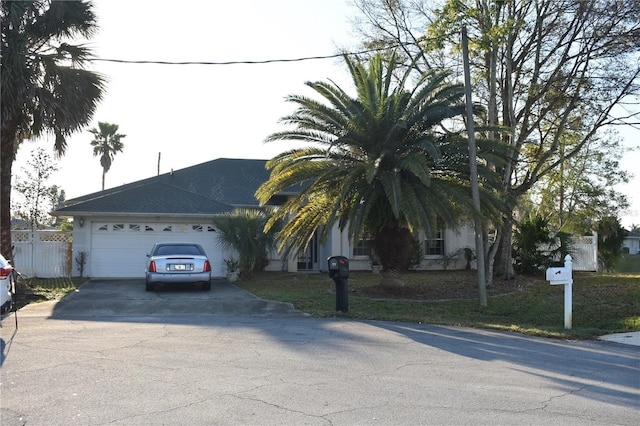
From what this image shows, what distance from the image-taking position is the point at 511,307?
15742 millimetres

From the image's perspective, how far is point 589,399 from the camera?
6625 millimetres

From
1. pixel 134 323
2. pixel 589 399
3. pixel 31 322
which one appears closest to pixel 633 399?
pixel 589 399

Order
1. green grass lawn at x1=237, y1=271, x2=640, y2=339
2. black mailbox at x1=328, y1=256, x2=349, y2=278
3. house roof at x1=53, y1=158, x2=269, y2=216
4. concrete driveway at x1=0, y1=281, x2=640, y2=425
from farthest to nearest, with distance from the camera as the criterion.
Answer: house roof at x1=53, y1=158, x2=269, y2=216, black mailbox at x1=328, y1=256, x2=349, y2=278, green grass lawn at x1=237, y1=271, x2=640, y2=339, concrete driveway at x1=0, y1=281, x2=640, y2=425

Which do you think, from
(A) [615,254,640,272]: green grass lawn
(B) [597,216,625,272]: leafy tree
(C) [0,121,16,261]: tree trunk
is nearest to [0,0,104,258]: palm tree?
(C) [0,121,16,261]: tree trunk

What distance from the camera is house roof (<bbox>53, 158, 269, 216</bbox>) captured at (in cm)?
2195

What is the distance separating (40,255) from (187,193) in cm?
556

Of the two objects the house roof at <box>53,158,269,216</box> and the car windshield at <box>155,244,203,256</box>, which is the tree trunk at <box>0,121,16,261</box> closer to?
the car windshield at <box>155,244,203,256</box>

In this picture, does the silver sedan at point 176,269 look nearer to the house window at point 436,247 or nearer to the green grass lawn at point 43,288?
the green grass lawn at point 43,288

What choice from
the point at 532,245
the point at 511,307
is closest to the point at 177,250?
the point at 511,307

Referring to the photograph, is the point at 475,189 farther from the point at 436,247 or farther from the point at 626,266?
the point at 626,266

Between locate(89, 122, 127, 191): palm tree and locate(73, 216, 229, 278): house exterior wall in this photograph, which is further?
locate(89, 122, 127, 191): palm tree

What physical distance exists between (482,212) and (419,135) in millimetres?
2701

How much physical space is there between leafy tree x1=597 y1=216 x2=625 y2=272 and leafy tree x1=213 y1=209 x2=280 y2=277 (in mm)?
19590

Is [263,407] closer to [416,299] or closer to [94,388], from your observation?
[94,388]
